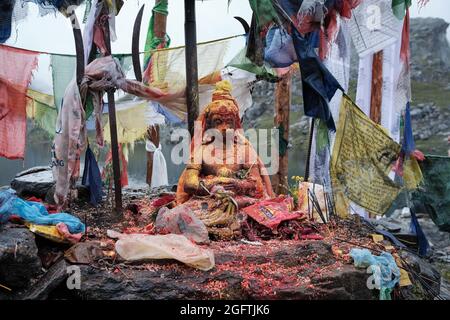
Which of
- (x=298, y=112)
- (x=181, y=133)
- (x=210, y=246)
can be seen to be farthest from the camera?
(x=298, y=112)

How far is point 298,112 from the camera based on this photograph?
2623 inches

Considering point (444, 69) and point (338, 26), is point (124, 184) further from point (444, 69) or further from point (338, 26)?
point (444, 69)

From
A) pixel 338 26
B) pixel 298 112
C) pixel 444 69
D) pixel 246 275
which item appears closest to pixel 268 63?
pixel 338 26

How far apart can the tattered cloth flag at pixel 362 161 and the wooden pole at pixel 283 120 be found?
310 cm

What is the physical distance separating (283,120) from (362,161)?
12.3 ft

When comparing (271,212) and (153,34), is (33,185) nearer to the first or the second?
(271,212)

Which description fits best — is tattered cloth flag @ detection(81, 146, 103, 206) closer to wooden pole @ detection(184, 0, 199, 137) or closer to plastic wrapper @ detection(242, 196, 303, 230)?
wooden pole @ detection(184, 0, 199, 137)

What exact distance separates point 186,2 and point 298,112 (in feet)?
197

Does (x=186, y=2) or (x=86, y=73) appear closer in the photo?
(x=86, y=73)

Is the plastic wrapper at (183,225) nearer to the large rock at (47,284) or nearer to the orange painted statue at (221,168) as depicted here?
the orange painted statue at (221,168)

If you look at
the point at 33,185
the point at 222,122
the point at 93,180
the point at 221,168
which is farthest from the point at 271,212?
the point at 33,185

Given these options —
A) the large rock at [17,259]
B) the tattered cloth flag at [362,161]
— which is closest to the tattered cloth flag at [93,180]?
the large rock at [17,259]

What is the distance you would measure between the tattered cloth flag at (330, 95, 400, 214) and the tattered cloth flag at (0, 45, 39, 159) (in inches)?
212

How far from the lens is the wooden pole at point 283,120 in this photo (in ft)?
31.6
